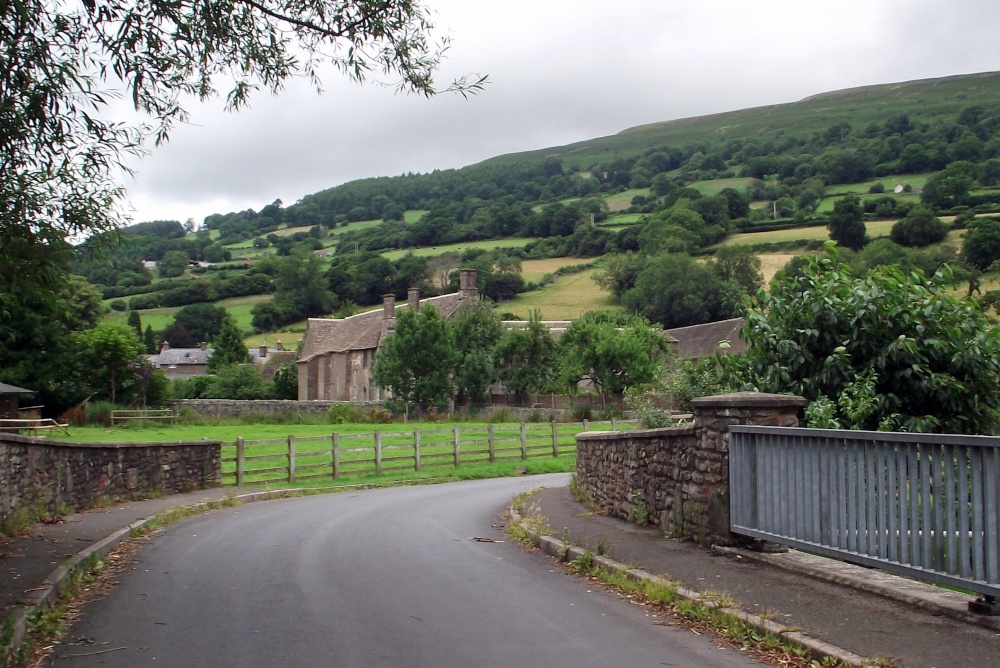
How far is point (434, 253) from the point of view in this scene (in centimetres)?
12069

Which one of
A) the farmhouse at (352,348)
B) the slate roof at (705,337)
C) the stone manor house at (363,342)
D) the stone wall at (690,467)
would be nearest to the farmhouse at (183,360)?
the farmhouse at (352,348)

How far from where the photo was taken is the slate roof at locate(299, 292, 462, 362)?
224ft

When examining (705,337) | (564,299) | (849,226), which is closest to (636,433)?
(705,337)

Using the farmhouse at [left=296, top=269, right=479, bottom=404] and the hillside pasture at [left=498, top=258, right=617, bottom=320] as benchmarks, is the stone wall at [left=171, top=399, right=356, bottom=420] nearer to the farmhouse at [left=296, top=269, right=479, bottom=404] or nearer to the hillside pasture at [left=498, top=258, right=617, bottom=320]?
the farmhouse at [left=296, top=269, right=479, bottom=404]

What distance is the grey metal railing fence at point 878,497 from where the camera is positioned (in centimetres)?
636

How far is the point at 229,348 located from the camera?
8881 cm

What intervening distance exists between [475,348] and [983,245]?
38.3m

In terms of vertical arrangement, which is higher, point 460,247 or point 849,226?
point 460,247

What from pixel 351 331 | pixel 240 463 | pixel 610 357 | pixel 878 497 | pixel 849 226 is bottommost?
pixel 240 463

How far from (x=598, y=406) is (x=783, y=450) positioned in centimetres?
4386

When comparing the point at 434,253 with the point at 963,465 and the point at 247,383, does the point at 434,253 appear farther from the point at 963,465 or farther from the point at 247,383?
the point at 963,465

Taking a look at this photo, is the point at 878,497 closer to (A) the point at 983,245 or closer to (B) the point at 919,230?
(A) the point at 983,245

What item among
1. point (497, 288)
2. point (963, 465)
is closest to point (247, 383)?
point (497, 288)

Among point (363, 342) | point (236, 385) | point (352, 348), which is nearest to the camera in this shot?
point (363, 342)
